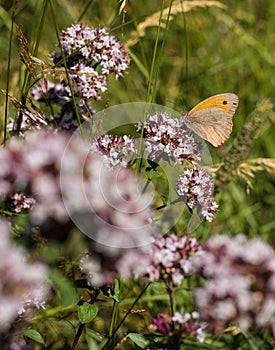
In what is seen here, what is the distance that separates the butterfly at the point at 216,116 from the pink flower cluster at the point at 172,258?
0.69m

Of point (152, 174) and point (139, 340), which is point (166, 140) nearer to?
point (152, 174)

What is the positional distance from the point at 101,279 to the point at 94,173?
11.8 inches

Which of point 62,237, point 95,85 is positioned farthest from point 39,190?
point 95,85

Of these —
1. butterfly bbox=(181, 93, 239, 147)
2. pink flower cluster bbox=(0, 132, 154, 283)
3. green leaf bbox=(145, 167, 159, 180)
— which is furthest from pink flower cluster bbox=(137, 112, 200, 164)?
butterfly bbox=(181, 93, 239, 147)

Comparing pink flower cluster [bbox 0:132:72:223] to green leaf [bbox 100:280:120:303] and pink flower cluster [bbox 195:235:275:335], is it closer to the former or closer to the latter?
green leaf [bbox 100:280:120:303]

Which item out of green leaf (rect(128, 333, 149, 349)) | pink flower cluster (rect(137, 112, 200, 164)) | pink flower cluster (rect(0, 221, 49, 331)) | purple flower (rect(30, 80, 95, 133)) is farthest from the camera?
purple flower (rect(30, 80, 95, 133))

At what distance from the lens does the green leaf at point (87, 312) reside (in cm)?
159

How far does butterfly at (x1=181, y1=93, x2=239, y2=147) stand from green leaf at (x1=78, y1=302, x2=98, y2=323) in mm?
744

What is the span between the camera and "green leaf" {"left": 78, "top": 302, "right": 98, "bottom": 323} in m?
1.59

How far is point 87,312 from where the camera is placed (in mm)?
1611

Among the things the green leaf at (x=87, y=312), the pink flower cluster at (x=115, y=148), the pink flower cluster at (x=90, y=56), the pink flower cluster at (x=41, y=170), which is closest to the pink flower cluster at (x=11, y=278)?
the pink flower cluster at (x=41, y=170)

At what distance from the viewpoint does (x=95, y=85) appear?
1.96m

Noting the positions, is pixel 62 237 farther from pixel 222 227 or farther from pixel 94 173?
pixel 222 227

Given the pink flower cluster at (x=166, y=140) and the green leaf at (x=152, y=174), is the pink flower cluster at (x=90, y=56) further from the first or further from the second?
the green leaf at (x=152, y=174)
